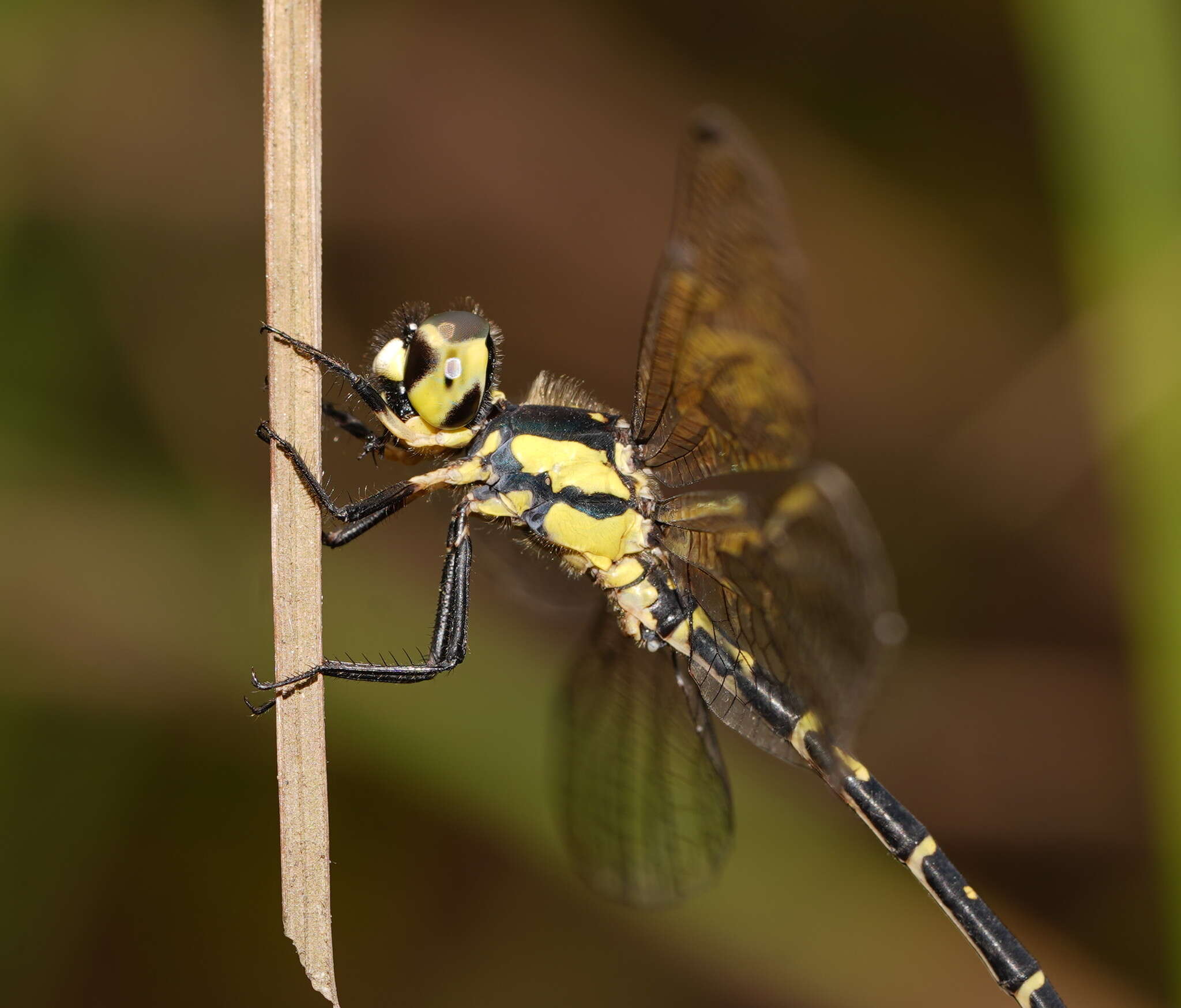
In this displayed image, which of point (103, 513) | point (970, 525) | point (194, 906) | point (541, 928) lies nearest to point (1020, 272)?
point (970, 525)

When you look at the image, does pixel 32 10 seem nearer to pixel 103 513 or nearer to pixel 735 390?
pixel 103 513

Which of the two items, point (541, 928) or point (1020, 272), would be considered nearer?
point (541, 928)

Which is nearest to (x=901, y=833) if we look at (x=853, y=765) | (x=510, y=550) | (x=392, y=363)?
(x=853, y=765)

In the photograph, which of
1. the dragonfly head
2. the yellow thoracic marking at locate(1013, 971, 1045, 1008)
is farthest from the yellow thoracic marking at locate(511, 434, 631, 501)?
the yellow thoracic marking at locate(1013, 971, 1045, 1008)

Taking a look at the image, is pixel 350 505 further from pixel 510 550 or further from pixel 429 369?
pixel 510 550

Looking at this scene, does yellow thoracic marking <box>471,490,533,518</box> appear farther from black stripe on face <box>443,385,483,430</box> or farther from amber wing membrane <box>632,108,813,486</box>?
amber wing membrane <box>632,108,813,486</box>

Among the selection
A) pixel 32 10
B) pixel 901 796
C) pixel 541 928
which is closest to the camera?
pixel 32 10
